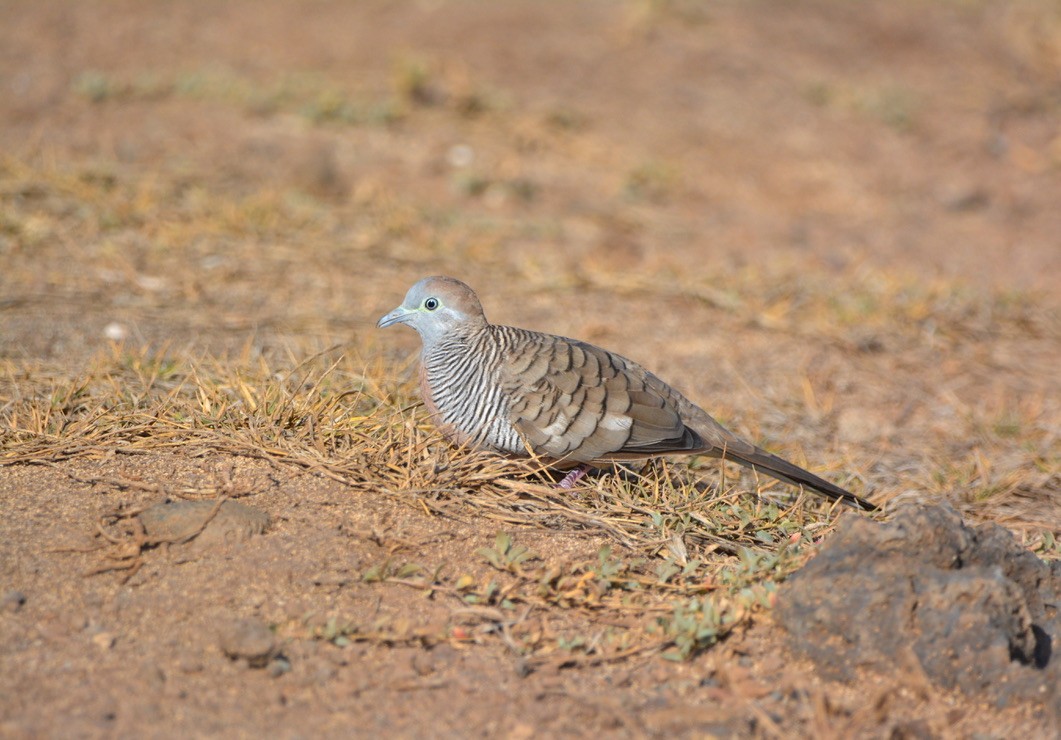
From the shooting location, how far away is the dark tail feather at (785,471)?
391 centimetres

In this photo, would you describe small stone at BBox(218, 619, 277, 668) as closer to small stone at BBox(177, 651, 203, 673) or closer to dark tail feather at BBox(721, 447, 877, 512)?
small stone at BBox(177, 651, 203, 673)

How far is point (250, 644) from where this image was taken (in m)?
2.83

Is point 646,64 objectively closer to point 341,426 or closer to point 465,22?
point 465,22

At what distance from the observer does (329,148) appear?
8344 mm

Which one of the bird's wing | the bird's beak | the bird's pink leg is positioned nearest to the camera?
the bird's wing

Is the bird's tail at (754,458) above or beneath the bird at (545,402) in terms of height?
beneath

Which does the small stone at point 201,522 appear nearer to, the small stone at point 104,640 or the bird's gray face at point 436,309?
the small stone at point 104,640

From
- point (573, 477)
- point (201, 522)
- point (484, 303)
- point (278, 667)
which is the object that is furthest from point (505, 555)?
point (484, 303)

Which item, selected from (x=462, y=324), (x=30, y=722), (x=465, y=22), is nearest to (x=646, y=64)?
(x=465, y=22)

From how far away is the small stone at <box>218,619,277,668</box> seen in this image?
2.83 metres

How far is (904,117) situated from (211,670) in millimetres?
8614

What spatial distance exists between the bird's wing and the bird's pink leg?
0.10 m

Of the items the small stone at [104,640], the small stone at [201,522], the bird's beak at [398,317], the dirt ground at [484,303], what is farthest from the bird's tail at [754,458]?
the small stone at [104,640]

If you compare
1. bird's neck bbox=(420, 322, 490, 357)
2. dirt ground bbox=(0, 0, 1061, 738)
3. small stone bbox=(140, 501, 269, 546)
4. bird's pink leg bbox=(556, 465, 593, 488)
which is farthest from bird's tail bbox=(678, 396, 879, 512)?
small stone bbox=(140, 501, 269, 546)
